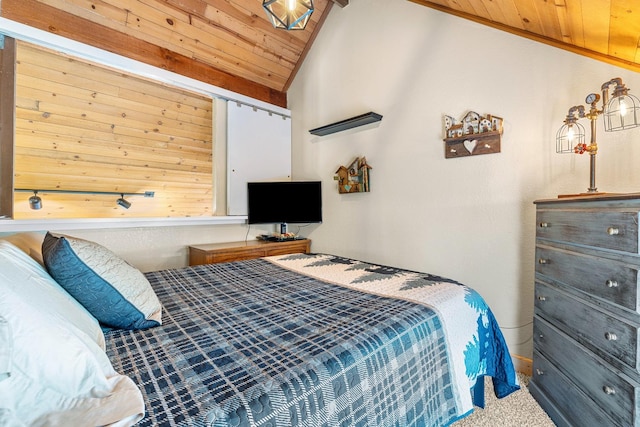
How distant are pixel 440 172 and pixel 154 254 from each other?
274 centimetres

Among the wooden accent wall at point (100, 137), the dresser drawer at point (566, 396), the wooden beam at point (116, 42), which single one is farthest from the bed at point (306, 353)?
the wooden accent wall at point (100, 137)

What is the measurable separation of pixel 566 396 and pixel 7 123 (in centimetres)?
391

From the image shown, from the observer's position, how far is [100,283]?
0.97 metres

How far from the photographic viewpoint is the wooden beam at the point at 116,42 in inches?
84.1

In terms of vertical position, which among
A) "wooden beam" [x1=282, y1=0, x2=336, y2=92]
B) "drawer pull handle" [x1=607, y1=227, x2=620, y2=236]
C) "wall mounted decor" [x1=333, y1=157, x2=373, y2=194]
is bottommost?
"drawer pull handle" [x1=607, y1=227, x2=620, y2=236]

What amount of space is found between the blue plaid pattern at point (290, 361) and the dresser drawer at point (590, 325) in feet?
2.12

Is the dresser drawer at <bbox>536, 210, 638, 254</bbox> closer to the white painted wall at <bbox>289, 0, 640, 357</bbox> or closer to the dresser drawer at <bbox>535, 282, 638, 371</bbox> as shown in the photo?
the dresser drawer at <bbox>535, 282, 638, 371</bbox>

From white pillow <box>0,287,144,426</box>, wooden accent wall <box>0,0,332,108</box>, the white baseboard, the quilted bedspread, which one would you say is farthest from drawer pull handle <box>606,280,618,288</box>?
wooden accent wall <box>0,0,332,108</box>

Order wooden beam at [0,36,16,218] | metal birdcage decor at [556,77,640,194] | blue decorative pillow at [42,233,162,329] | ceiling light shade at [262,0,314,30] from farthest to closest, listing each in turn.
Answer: wooden beam at [0,36,16,218], ceiling light shade at [262,0,314,30], metal birdcage decor at [556,77,640,194], blue decorative pillow at [42,233,162,329]

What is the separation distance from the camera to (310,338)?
3.12ft

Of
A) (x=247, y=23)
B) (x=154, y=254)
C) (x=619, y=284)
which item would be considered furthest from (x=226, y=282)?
(x=247, y=23)

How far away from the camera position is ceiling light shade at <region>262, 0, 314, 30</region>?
170 centimetres

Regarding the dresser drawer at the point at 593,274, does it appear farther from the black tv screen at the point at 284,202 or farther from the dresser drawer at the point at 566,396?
the black tv screen at the point at 284,202

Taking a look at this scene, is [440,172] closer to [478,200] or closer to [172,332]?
[478,200]
